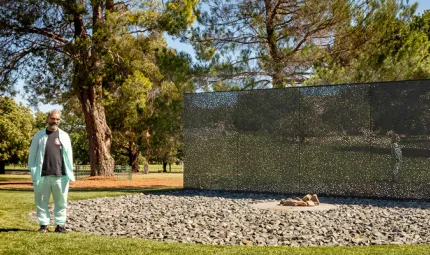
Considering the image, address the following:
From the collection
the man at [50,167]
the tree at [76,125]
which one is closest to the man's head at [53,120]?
the man at [50,167]

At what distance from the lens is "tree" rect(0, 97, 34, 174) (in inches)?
1485

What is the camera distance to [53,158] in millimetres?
6836

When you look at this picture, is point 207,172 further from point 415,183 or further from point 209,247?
point 209,247

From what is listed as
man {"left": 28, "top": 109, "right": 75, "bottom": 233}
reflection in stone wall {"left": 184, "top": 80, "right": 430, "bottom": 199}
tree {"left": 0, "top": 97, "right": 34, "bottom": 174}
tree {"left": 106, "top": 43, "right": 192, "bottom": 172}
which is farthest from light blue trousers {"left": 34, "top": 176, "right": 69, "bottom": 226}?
tree {"left": 0, "top": 97, "right": 34, "bottom": 174}

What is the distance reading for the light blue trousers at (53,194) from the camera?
6852 millimetres

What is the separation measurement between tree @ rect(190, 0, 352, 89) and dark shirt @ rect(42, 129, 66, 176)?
34.2ft

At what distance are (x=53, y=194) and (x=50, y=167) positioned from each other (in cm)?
39

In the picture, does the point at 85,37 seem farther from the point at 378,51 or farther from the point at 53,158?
the point at 53,158

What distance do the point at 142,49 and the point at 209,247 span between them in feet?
53.3

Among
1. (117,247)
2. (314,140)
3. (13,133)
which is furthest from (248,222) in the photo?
(13,133)

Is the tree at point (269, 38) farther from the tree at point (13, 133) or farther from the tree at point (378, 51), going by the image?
the tree at point (13, 133)

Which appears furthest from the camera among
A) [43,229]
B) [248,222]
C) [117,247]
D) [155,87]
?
[155,87]

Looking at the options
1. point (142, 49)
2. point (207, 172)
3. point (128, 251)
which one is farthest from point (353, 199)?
point (142, 49)

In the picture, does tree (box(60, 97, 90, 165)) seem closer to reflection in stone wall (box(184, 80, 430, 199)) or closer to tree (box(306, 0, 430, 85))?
reflection in stone wall (box(184, 80, 430, 199))
